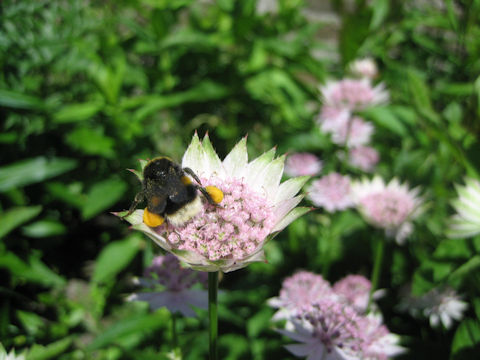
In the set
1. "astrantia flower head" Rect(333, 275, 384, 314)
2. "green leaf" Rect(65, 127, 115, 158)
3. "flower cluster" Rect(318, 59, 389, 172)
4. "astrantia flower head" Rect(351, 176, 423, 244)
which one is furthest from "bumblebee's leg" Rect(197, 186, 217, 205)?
"flower cluster" Rect(318, 59, 389, 172)

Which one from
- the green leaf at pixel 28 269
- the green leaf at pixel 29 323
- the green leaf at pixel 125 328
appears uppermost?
the green leaf at pixel 28 269

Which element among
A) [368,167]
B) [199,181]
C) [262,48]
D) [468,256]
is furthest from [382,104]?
[199,181]

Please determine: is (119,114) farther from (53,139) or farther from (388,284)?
(388,284)

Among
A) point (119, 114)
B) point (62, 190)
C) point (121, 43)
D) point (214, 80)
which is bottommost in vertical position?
point (62, 190)

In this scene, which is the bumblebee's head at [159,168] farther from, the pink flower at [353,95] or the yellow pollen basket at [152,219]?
the pink flower at [353,95]

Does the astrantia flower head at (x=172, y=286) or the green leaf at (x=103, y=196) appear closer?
the astrantia flower head at (x=172, y=286)

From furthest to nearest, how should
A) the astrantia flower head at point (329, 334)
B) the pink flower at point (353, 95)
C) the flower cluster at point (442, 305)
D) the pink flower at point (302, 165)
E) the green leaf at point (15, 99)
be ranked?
the pink flower at point (302, 165), the pink flower at point (353, 95), the green leaf at point (15, 99), the flower cluster at point (442, 305), the astrantia flower head at point (329, 334)

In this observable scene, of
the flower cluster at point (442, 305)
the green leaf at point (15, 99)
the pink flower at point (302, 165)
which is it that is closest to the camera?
the flower cluster at point (442, 305)

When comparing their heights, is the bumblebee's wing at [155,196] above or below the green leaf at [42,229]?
below

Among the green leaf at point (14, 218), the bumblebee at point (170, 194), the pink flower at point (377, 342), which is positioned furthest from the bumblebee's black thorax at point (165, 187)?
the green leaf at point (14, 218)
